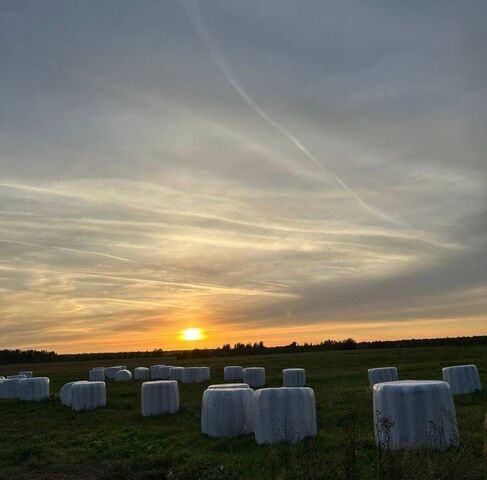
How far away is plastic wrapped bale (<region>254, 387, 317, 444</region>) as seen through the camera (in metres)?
12.1

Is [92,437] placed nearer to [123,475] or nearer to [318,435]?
[123,475]

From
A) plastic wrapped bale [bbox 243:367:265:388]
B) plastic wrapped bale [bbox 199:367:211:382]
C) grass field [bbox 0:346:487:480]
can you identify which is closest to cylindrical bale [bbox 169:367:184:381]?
plastic wrapped bale [bbox 199:367:211:382]

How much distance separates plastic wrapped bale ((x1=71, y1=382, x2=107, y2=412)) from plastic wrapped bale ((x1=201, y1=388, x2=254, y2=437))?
10157 mm

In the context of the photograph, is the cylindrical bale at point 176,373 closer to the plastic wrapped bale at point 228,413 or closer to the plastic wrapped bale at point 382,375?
the plastic wrapped bale at point 382,375

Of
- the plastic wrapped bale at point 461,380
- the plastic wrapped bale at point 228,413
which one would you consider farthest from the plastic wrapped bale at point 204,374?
the plastic wrapped bale at point 228,413

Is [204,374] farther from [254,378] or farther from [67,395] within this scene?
[67,395]

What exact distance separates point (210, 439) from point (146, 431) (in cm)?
265

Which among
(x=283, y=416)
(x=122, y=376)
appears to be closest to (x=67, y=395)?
(x=283, y=416)

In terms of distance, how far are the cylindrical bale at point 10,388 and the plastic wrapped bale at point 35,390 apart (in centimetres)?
154

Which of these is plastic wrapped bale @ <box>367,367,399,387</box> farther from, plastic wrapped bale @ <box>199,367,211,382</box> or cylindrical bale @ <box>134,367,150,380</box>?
cylindrical bale @ <box>134,367,150,380</box>

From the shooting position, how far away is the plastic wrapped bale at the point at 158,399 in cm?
1934

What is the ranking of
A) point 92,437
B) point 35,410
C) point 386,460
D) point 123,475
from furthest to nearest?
1. point 35,410
2. point 92,437
3. point 123,475
4. point 386,460

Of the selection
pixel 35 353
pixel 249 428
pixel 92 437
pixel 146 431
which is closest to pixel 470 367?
pixel 249 428

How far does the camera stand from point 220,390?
14.3m
